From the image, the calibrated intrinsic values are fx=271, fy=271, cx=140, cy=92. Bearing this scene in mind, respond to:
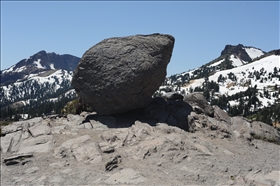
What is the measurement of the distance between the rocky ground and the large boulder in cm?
206

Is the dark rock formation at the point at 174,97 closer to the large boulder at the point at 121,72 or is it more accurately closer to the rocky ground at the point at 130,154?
the rocky ground at the point at 130,154

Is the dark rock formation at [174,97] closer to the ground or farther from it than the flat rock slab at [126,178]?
farther from it

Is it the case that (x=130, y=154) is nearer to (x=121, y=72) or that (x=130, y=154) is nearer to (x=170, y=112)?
(x=121, y=72)

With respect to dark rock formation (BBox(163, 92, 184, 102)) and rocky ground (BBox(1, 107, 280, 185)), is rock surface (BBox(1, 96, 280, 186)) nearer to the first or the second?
rocky ground (BBox(1, 107, 280, 185))

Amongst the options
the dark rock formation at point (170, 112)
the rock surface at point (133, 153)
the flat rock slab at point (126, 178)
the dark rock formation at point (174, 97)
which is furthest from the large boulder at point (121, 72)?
the flat rock slab at point (126, 178)

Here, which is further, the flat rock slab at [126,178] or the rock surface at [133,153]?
the rock surface at [133,153]

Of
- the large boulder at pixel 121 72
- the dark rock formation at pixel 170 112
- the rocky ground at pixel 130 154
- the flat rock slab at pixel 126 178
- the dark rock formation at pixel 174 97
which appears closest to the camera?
the flat rock slab at pixel 126 178

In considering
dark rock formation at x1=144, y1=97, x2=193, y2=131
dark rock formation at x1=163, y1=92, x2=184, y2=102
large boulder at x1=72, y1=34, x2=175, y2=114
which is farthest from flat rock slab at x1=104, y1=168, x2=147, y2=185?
dark rock formation at x1=163, y1=92, x2=184, y2=102

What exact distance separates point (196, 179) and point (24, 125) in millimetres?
16582

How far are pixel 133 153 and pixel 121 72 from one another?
8.19 m

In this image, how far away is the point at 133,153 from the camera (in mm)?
19344

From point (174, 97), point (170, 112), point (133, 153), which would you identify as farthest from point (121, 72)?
point (174, 97)

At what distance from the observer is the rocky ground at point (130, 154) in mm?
16344

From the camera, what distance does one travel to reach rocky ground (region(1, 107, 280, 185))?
16.3 meters
